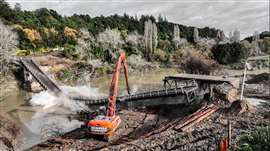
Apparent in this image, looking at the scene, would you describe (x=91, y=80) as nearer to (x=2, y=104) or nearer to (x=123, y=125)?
(x=2, y=104)

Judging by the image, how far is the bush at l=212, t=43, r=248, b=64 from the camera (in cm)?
7900

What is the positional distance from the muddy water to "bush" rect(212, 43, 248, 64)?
27940 millimetres

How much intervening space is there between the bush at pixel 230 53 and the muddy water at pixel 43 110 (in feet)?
91.7

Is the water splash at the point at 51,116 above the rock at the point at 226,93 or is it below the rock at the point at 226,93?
below

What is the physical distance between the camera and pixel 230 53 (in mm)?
79625

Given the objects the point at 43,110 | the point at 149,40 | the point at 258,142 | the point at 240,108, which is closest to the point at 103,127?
the point at 240,108

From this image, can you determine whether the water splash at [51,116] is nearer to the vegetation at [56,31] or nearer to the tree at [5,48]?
the tree at [5,48]

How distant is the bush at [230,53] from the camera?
259 feet

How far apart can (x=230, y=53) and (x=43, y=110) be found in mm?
50676

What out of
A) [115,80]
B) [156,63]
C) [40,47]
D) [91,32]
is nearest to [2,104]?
[115,80]

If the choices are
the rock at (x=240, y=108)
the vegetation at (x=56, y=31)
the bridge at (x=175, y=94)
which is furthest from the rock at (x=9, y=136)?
the vegetation at (x=56, y=31)

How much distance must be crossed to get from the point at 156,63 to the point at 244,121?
52782mm

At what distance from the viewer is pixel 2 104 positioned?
42.3 metres

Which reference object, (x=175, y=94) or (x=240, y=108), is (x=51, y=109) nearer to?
(x=175, y=94)
